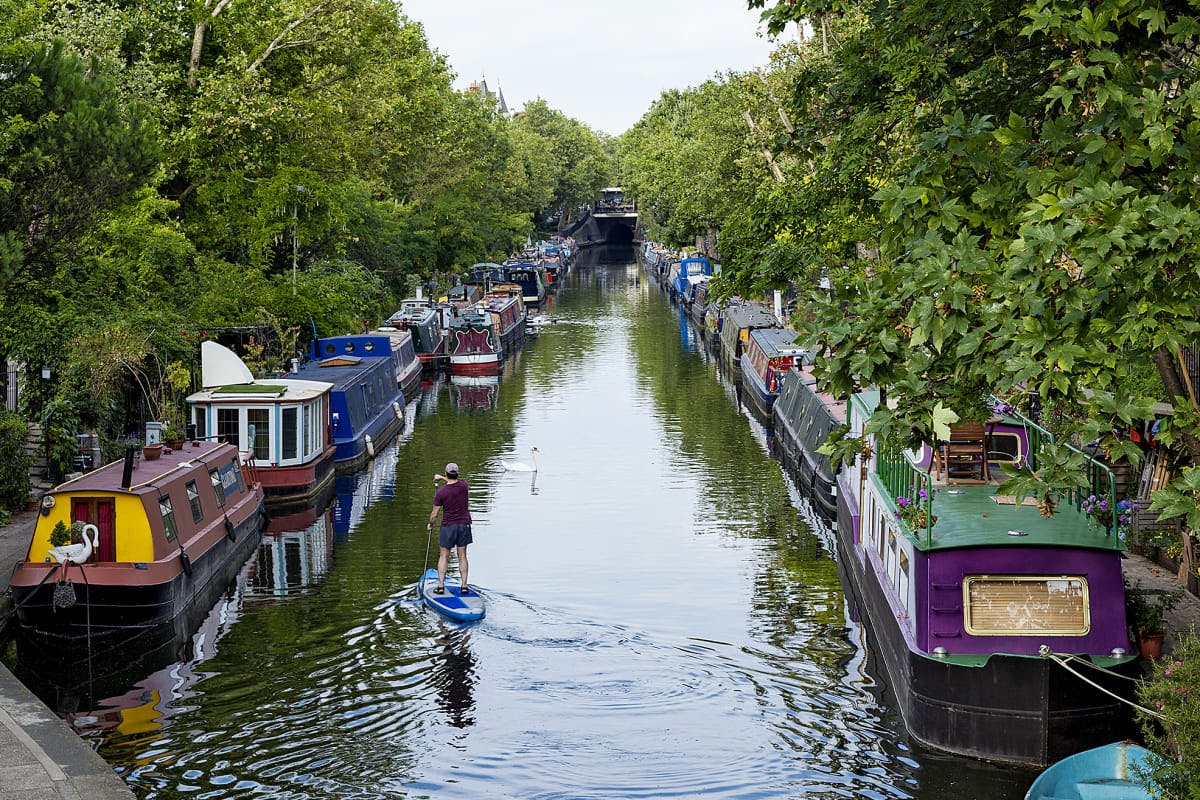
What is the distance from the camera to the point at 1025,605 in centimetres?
1467

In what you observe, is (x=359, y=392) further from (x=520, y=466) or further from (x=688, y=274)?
(x=688, y=274)

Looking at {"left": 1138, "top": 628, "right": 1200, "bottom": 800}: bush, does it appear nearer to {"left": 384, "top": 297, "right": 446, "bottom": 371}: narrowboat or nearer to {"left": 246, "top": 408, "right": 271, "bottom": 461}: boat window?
{"left": 246, "top": 408, "right": 271, "bottom": 461}: boat window

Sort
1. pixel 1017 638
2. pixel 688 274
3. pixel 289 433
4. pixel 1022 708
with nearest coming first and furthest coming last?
pixel 1022 708 < pixel 1017 638 < pixel 289 433 < pixel 688 274

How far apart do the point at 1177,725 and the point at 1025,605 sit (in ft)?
10.4

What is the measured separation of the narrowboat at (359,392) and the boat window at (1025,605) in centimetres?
2112

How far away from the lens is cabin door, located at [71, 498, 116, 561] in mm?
19828

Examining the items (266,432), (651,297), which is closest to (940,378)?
(266,432)

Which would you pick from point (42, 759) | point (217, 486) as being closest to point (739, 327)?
point (217, 486)

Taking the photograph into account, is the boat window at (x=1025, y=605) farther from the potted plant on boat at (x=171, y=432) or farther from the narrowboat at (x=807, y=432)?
the potted plant on boat at (x=171, y=432)

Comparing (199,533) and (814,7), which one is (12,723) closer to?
(199,533)

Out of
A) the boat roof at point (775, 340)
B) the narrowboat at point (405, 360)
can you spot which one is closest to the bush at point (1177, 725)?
the boat roof at point (775, 340)

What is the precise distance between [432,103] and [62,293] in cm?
3670

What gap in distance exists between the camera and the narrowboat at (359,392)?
3450 cm

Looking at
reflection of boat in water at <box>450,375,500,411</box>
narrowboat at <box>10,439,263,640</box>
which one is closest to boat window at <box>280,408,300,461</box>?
narrowboat at <box>10,439,263,640</box>
